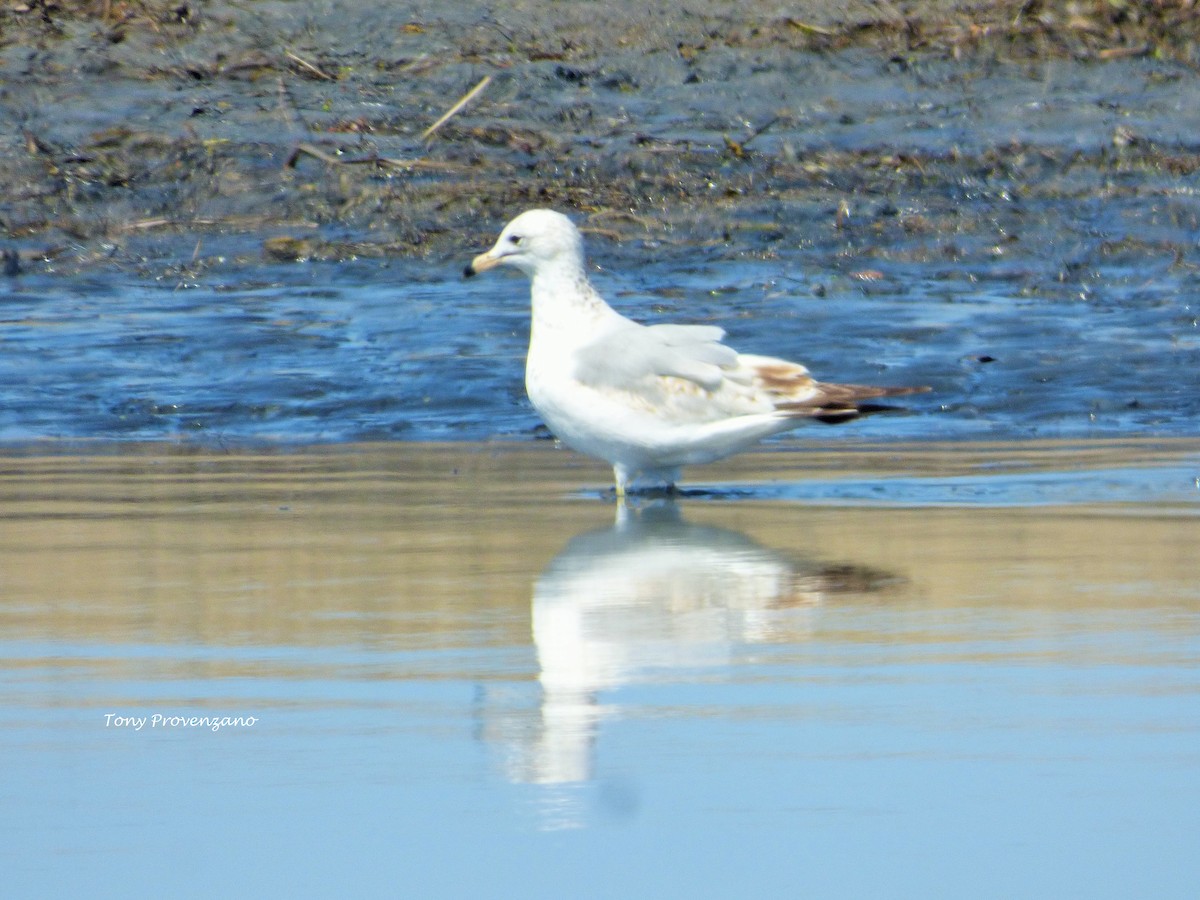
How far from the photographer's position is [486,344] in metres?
10.8

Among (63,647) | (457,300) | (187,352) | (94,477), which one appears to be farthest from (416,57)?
(63,647)

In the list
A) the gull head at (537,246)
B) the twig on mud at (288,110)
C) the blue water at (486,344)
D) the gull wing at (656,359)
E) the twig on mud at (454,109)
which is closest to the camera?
the gull wing at (656,359)

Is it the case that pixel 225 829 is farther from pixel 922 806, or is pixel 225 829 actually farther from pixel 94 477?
pixel 94 477

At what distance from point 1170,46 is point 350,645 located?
12.1m

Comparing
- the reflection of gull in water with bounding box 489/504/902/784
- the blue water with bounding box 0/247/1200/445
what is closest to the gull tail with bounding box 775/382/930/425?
the reflection of gull in water with bounding box 489/504/902/784

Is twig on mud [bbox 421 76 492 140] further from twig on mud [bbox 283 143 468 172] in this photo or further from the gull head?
the gull head

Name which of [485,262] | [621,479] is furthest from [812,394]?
[485,262]

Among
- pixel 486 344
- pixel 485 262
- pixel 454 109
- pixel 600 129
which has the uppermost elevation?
pixel 454 109

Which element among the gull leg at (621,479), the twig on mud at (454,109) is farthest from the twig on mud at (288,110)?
the gull leg at (621,479)

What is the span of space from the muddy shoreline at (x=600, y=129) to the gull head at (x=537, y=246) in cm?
472

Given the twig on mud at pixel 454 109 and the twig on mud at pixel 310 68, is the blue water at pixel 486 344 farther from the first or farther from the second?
the twig on mud at pixel 310 68

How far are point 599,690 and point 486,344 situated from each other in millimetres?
6625

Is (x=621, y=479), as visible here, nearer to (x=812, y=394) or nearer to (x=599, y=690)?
(x=812, y=394)

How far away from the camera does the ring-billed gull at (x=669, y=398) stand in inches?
283
